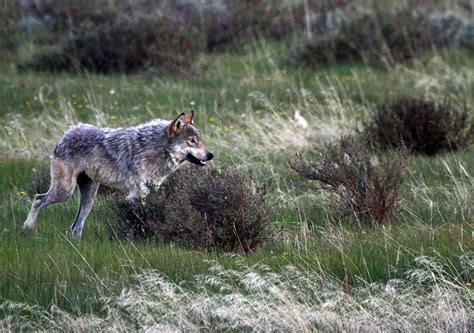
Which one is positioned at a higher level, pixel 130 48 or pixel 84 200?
pixel 84 200

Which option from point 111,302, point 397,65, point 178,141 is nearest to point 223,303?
point 111,302

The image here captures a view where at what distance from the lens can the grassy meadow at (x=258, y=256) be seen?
7.66 metres

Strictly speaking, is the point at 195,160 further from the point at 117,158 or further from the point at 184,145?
the point at 117,158

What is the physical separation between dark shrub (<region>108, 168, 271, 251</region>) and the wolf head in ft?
2.03

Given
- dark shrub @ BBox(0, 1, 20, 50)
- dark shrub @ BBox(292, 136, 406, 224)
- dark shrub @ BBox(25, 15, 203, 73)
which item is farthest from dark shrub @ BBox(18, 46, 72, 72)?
dark shrub @ BBox(292, 136, 406, 224)

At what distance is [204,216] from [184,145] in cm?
121

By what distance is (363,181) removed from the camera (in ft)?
34.4

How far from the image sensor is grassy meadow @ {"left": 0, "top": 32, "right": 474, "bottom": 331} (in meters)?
7.66

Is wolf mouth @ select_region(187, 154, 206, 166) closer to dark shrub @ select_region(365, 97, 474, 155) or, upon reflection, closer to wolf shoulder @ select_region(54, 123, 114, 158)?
wolf shoulder @ select_region(54, 123, 114, 158)

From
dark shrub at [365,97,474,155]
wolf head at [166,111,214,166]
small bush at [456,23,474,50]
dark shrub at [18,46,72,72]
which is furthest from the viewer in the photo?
small bush at [456,23,474,50]

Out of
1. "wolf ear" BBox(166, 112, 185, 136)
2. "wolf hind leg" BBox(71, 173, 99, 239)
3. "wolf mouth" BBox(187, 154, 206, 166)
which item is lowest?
"wolf hind leg" BBox(71, 173, 99, 239)

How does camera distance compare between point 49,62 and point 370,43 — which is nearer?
point 49,62

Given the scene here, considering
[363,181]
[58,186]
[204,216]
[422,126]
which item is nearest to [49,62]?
[422,126]

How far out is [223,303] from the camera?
7801 mm
